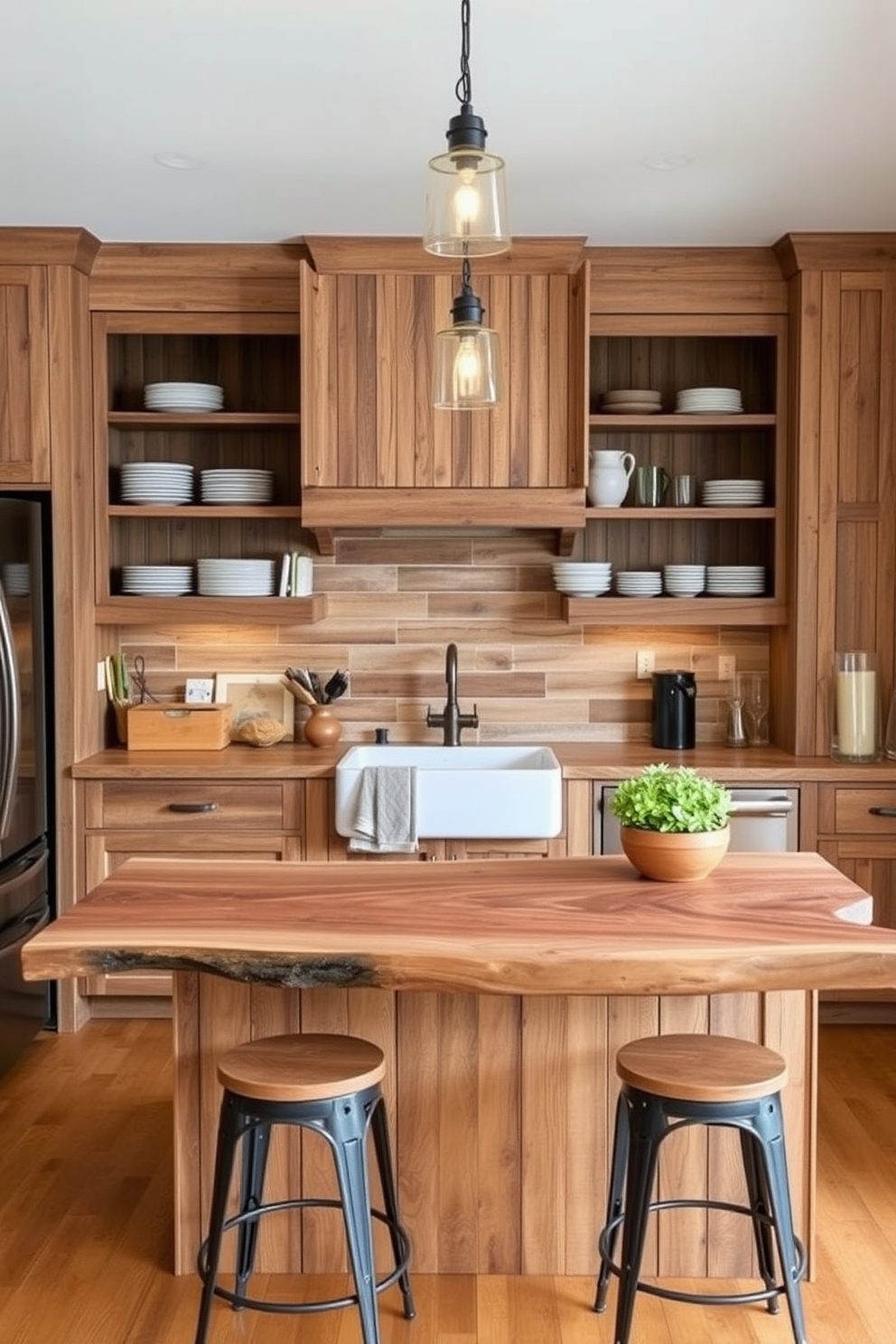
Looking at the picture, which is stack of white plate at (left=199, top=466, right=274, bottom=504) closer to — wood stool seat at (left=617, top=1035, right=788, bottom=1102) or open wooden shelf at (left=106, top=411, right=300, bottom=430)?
open wooden shelf at (left=106, top=411, right=300, bottom=430)

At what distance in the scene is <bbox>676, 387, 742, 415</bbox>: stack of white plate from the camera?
15.5ft

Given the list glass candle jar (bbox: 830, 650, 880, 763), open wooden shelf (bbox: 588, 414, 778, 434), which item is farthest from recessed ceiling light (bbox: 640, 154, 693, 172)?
glass candle jar (bbox: 830, 650, 880, 763)

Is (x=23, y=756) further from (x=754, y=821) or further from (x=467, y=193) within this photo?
(x=467, y=193)

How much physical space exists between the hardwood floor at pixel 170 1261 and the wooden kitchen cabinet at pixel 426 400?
2.00 metres

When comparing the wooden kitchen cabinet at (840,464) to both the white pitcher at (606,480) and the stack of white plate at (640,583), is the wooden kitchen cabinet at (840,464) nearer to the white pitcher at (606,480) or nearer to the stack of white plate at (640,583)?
the stack of white plate at (640,583)

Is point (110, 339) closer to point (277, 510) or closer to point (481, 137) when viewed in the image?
point (277, 510)

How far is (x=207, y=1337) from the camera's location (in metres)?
2.62

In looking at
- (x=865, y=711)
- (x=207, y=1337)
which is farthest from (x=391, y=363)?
(x=207, y=1337)

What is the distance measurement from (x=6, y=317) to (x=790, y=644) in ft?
9.36

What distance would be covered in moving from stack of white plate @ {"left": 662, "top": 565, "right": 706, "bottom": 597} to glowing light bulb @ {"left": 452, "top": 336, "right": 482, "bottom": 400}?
2.35 metres

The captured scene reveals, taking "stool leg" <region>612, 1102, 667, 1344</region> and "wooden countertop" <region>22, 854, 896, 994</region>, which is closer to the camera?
"wooden countertop" <region>22, 854, 896, 994</region>

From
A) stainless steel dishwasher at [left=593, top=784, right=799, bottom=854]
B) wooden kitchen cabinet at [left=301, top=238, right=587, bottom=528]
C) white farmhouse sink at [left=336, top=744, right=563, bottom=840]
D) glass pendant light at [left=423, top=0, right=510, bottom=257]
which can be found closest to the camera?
glass pendant light at [left=423, top=0, right=510, bottom=257]

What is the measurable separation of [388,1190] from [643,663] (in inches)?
108

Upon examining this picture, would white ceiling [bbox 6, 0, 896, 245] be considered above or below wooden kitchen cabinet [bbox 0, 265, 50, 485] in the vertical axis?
above
